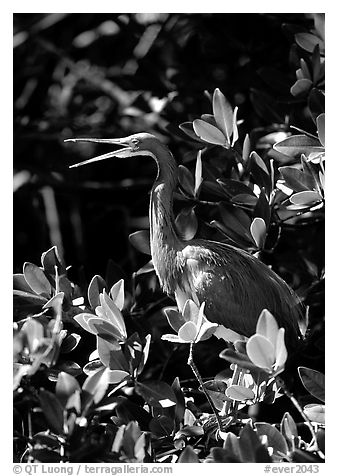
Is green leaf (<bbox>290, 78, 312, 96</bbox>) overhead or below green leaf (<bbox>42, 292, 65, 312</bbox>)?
overhead

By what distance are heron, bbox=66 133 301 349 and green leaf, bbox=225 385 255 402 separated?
366 mm

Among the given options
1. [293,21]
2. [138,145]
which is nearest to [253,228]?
[138,145]

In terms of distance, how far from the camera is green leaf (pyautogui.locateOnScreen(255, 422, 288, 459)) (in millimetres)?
1467

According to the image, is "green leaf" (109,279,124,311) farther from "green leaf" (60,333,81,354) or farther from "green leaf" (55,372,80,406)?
"green leaf" (55,372,80,406)

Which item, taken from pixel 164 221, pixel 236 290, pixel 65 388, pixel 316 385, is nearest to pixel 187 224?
pixel 164 221

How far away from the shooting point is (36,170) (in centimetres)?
322

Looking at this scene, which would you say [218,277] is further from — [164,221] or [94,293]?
[94,293]

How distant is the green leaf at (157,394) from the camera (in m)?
1.59

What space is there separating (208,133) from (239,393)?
2.28 feet

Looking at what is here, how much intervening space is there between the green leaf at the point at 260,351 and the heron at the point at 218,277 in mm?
509

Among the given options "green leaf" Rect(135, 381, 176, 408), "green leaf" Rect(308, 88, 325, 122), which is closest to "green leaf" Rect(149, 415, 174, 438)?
"green leaf" Rect(135, 381, 176, 408)

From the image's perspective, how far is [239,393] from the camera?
4.99 ft

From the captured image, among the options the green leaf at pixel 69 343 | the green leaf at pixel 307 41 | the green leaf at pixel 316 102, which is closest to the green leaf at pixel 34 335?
the green leaf at pixel 69 343
